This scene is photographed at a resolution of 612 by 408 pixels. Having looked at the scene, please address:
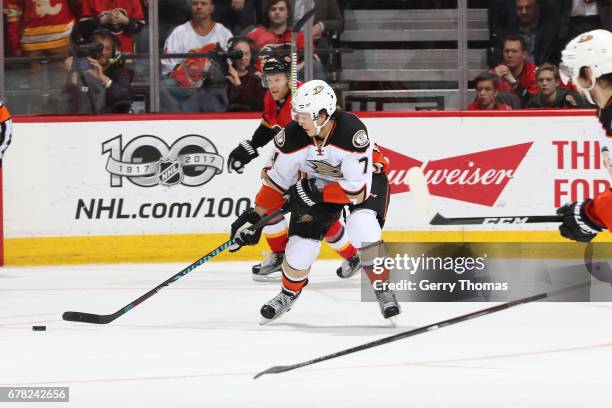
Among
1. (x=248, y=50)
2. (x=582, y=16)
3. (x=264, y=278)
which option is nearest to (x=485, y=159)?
(x=582, y=16)

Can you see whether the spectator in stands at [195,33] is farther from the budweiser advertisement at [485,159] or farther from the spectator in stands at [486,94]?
the spectator in stands at [486,94]

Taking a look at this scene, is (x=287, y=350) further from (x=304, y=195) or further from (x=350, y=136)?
(x=350, y=136)

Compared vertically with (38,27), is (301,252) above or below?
below

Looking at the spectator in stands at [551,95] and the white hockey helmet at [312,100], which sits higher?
the white hockey helmet at [312,100]

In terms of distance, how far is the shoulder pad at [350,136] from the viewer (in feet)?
16.6

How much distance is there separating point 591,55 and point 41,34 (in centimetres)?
440

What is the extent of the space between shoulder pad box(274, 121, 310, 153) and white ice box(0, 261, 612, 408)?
0.72 metres

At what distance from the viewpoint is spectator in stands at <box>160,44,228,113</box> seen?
7539 mm

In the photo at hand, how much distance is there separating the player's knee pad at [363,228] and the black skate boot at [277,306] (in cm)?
35

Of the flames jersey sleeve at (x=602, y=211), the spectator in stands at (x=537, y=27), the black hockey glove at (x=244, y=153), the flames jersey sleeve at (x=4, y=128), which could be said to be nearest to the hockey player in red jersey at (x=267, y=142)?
the black hockey glove at (x=244, y=153)

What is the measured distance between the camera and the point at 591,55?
3.89m

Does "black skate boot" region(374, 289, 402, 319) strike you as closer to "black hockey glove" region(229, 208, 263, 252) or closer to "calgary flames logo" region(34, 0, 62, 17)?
"black hockey glove" region(229, 208, 263, 252)

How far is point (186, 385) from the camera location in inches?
151

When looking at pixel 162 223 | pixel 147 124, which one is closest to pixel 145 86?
pixel 147 124
